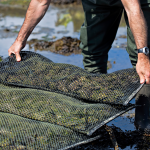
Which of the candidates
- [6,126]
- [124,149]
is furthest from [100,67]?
[6,126]

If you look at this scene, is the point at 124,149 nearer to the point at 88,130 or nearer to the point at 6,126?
the point at 88,130

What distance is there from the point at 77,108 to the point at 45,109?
0.86 ft

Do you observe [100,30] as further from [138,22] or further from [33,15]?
[138,22]

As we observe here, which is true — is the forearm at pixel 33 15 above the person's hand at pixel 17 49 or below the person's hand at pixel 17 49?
above

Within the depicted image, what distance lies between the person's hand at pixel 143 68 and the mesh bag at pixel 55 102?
0.08 meters

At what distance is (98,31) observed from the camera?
304 centimetres

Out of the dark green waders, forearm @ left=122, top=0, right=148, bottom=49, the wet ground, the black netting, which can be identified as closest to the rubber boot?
the wet ground

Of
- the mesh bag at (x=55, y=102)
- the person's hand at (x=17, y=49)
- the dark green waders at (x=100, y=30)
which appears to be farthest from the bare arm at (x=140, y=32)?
the person's hand at (x=17, y=49)

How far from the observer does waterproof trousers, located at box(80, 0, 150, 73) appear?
9.33 ft

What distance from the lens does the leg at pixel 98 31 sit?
115 inches

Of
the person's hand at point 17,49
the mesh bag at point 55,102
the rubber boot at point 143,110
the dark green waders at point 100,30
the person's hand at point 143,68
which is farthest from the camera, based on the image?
the dark green waders at point 100,30

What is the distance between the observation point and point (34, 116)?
1833 millimetres

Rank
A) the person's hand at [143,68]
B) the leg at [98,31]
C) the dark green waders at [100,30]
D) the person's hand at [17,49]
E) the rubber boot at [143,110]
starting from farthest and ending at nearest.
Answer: the leg at [98,31] → the dark green waders at [100,30] → the person's hand at [17,49] → the rubber boot at [143,110] → the person's hand at [143,68]

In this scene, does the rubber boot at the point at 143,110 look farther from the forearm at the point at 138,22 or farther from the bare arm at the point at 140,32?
the forearm at the point at 138,22
